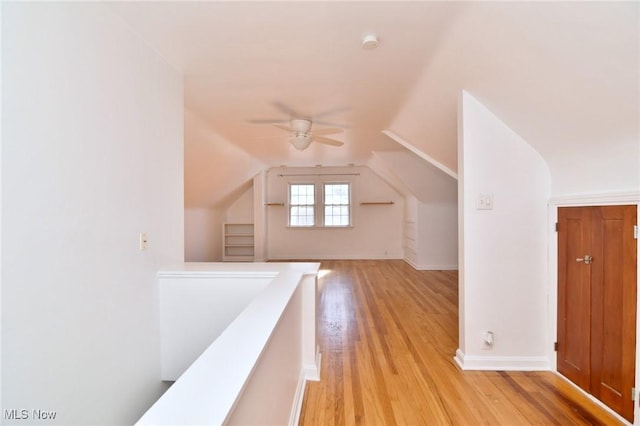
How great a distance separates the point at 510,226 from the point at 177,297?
2.55 m

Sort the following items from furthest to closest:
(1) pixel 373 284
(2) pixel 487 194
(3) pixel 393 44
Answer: (1) pixel 373 284 → (2) pixel 487 194 → (3) pixel 393 44

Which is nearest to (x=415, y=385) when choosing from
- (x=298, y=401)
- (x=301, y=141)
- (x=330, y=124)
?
(x=298, y=401)

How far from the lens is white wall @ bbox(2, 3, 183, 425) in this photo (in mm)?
1123

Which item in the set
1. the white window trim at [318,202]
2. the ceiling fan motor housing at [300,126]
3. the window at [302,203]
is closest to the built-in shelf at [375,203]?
the white window trim at [318,202]

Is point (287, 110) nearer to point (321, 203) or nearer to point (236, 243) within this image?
point (321, 203)

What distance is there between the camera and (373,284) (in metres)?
4.79

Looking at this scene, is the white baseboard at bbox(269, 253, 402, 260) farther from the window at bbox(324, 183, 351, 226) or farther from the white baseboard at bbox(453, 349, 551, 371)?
the white baseboard at bbox(453, 349, 551, 371)

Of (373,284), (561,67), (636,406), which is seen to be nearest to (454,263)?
(373,284)

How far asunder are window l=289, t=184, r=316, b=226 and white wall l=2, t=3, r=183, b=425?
208 inches

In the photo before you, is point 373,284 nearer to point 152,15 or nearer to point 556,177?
point 556,177

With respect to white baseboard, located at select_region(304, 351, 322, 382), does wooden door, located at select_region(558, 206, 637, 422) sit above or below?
above

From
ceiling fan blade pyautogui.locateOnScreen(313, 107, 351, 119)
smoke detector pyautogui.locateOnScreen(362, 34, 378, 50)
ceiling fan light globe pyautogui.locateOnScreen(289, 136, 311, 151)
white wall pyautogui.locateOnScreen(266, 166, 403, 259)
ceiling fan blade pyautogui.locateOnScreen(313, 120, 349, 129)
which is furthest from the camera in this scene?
white wall pyautogui.locateOnScreen(266, 166, 403, 259)

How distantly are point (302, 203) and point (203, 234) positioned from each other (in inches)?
97.1

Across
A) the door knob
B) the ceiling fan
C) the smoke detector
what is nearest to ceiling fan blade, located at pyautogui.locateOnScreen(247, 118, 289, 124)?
the ceiling fan
